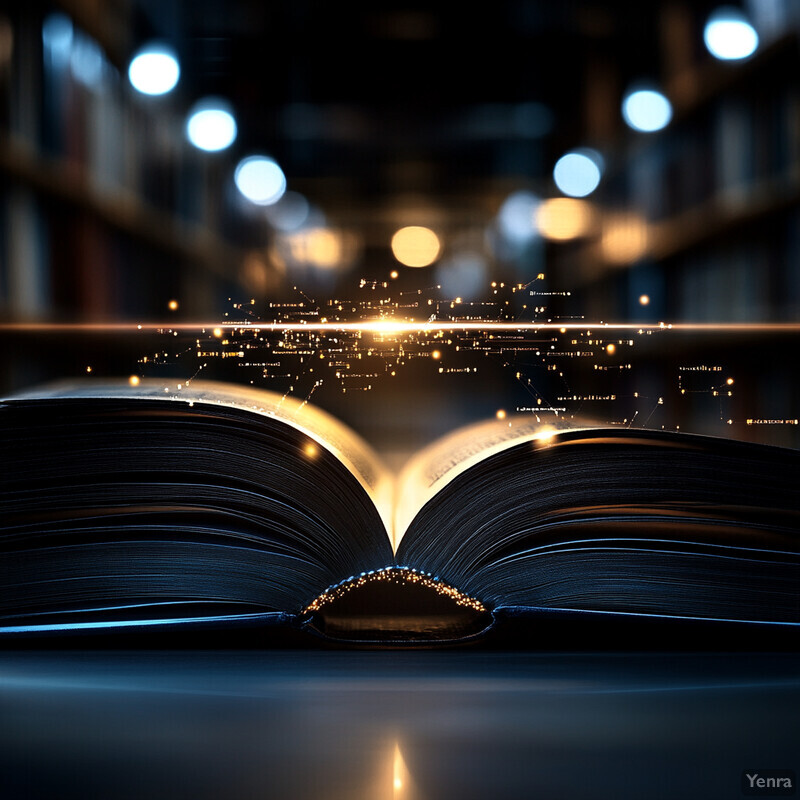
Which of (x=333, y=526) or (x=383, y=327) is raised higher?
(x=383, y=327)

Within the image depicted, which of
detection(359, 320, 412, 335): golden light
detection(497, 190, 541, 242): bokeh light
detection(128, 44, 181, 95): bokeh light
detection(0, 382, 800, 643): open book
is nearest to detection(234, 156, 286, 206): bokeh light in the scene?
detection(128, 44, 181, 95): bokeh light

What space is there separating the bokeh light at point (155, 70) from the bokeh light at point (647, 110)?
2.75 ft

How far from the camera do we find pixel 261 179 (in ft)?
3.66

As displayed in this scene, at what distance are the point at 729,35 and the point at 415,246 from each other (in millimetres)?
712

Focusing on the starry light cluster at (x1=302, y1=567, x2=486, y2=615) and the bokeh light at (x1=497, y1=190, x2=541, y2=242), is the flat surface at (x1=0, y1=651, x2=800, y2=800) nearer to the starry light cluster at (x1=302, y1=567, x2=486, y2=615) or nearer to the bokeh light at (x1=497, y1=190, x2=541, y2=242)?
the starry light cluster at (x1=302, y1=567, x2=486, y2=615)

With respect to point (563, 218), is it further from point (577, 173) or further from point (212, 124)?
point (212, 124)

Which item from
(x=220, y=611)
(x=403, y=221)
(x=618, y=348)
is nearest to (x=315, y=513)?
(x=220, y=611)

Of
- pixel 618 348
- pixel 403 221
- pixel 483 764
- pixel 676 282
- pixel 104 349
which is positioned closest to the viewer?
pixel 483 764

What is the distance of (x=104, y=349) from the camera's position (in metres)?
0.94

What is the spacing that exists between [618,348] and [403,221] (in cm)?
53

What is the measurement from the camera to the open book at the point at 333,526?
422mm

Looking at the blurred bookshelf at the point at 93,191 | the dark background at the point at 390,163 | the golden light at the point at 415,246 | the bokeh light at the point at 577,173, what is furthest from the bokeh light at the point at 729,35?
the blurred bookshelf at the point at 93,191

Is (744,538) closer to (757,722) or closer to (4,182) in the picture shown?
(757,722)

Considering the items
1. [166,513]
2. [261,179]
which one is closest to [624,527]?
[166,513]
